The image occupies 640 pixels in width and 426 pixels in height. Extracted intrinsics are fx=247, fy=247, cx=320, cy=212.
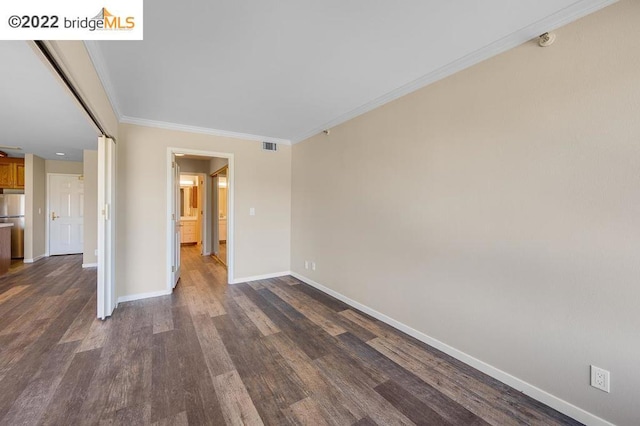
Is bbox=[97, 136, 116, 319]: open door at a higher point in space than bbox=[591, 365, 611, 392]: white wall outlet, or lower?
higher

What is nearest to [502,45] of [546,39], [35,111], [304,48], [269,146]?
[546,39]

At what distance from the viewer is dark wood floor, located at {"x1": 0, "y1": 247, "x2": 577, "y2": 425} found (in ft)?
5.11

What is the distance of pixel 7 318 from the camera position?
108 inches

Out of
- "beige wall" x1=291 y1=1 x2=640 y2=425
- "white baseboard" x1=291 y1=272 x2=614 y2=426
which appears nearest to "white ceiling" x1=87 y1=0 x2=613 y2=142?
"beige wall" x1=291 y1=1 x2=640 y2=425

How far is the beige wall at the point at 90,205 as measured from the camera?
5242mm

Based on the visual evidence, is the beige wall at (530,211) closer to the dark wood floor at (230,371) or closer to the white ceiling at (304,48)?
the white ceiling at (304,48)

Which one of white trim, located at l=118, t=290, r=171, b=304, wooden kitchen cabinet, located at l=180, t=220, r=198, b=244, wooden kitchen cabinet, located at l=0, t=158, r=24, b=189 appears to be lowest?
white trim, located at l=118, t=290, r=171, b=304

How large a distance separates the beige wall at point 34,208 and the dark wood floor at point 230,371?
314cm

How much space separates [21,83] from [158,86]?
126cm

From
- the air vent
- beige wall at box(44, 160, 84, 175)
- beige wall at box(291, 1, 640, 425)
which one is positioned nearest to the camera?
beige wall at box(291, 1, 640, 425)

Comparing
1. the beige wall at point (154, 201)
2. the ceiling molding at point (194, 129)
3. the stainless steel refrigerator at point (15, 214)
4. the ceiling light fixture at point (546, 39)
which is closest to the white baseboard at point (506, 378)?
the ceiling light fixture at point (546, 39)

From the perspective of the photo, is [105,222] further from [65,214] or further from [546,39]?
[65,214]

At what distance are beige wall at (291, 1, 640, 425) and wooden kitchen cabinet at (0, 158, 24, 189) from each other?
8213mm

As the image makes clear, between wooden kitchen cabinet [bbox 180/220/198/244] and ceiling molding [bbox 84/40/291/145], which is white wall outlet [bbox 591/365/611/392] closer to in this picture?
ceiling molding [bbox 84/40/291/145]
